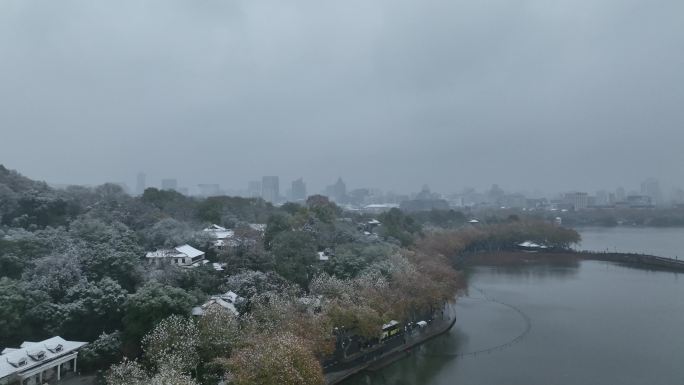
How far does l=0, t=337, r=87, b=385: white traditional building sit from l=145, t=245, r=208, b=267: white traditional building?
6.35 metres

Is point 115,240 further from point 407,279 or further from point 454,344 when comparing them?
point 454,344

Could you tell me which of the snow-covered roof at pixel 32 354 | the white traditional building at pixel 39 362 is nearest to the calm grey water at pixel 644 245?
the white traditional building at pixel 39 362

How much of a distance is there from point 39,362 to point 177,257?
27.1 feet

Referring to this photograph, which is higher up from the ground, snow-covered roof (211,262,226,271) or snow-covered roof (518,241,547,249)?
snow-covered roof (211,262,226,271)

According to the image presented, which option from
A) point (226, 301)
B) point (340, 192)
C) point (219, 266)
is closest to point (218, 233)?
point (219, 266)

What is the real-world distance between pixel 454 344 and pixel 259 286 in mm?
7594

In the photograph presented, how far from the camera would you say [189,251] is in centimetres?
2202

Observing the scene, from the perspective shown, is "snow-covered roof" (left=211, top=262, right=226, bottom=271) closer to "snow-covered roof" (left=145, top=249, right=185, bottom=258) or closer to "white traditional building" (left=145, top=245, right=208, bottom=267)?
"white traditional building" (left=145, top=245, right=208, bottom=267)

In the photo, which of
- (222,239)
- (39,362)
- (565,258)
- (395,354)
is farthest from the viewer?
(565,258)

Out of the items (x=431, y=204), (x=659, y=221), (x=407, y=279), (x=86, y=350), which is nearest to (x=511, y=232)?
(x=407, y=279)

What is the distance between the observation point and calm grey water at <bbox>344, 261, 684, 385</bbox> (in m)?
14.3

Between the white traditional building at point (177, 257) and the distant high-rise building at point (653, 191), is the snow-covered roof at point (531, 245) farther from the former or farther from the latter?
the distant high-rise building at point (653, 191)

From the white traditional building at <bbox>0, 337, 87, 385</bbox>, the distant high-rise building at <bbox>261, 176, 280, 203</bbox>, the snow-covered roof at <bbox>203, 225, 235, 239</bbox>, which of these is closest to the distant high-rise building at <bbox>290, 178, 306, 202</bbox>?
the distant high-rise building at <bbox>261, 176, 280, 203</bbox>

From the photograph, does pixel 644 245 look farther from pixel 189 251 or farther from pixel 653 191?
pixel 653 191
